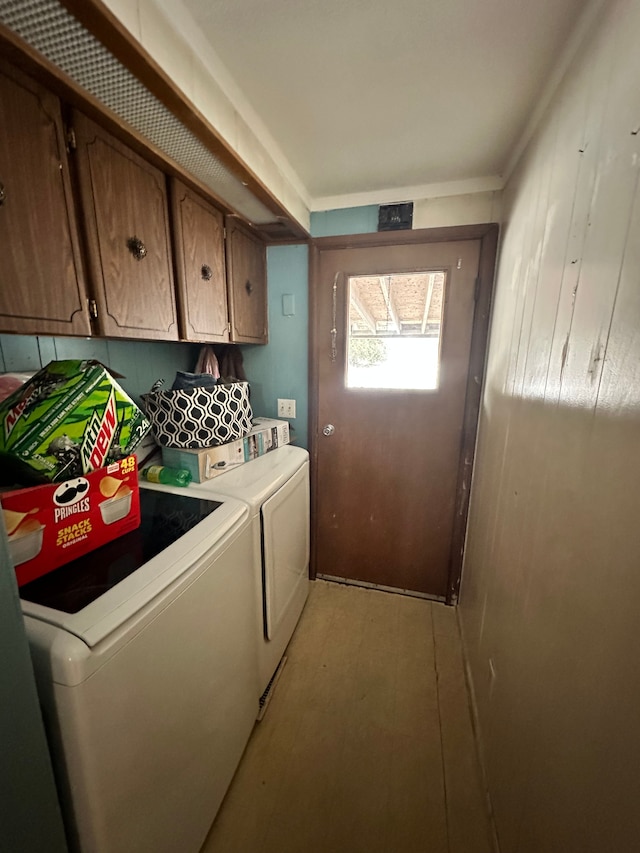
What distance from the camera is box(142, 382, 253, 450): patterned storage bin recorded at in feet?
4.17

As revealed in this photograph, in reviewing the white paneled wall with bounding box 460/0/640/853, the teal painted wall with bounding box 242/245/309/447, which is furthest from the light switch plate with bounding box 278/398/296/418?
the white paneled wall with bounding box 460/0/640/853

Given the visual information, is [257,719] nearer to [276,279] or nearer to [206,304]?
[206,304]

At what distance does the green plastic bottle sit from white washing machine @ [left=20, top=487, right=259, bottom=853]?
126 millimetres

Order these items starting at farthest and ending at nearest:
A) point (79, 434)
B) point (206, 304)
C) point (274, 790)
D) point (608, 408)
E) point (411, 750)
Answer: point (206, 304), point (411, 750), point (274, 790), point (79, 434), point (608, 408)

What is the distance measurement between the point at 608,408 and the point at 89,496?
3.83 feet

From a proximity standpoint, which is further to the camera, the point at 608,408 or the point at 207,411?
the point at 207,411

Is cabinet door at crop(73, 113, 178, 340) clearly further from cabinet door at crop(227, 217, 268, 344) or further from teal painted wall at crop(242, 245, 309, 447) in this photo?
teal painted wall at crop(242, 245, 309, 447)

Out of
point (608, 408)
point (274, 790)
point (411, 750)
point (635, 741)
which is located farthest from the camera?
point (411, 750)

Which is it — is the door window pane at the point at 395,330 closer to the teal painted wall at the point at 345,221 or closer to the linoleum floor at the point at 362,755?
the teal painted wall at the point at 345,221

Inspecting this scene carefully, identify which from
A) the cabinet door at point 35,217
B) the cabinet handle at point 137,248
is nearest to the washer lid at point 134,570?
the cabinet door at point 35,217

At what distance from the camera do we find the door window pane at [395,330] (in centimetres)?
169

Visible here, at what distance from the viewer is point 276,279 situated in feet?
6.01

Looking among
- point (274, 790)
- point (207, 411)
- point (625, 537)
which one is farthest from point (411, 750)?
point (207, 411)

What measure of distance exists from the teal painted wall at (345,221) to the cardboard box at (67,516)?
5.07 ft
